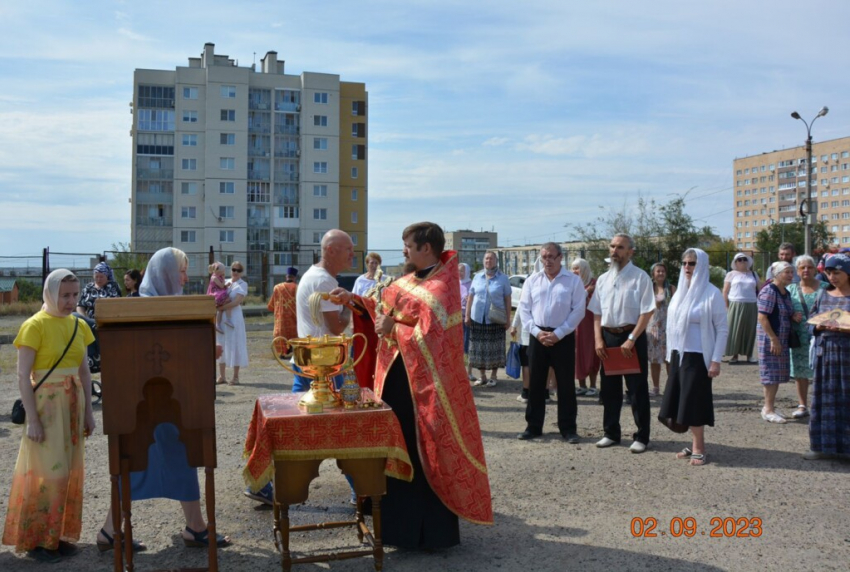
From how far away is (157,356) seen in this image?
3.95 metres

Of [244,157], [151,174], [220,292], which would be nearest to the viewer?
[220,292]

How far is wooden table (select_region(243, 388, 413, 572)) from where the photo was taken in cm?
423

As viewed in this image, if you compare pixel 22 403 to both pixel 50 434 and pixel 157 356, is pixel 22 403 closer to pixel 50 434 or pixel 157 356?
pixel 50 434

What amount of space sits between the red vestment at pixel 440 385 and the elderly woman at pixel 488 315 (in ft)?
19.1

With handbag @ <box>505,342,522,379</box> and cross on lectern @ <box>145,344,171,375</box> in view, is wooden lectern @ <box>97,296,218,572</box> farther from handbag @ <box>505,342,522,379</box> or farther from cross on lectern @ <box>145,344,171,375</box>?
handbag @ <box>505,342,522,379</box>

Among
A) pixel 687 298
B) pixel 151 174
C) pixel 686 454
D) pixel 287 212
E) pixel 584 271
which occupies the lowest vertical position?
pixel 686 454

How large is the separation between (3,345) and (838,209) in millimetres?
136981

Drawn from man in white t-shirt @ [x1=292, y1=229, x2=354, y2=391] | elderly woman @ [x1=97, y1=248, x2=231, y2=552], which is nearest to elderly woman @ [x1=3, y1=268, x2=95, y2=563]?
elderly woman @ [x1=97, y1=248, x2=231, y2=552]

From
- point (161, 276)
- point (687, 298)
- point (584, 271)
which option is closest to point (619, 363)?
point (687, 298)

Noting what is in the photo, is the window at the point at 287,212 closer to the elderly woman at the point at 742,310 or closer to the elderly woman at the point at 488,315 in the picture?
the elderly woman at the point at 742,310

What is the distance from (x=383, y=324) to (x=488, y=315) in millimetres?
6324

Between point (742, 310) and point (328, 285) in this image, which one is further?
point (742, 310)
